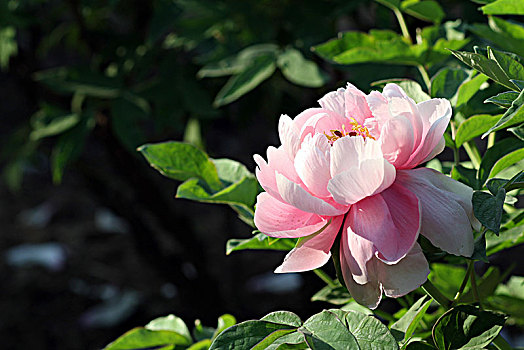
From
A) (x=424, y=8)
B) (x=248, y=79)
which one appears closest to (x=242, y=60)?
(x=248, y=79)

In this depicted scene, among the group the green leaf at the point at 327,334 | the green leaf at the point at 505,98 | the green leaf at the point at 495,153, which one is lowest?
the green leaf at the point at 327,334

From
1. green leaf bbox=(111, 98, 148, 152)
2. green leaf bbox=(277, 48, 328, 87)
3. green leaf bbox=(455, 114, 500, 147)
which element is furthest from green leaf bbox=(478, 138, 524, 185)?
green leaf bbox=(111, 98, 148, 152)

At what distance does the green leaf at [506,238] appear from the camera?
54cm

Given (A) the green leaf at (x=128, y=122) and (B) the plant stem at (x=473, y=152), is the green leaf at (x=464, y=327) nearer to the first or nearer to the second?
(B) the plant stem at (x=473, y=152)

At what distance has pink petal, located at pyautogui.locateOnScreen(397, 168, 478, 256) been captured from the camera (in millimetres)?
389

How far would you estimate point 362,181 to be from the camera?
0.39m

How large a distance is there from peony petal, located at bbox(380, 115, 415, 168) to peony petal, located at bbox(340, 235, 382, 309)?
0.23ft

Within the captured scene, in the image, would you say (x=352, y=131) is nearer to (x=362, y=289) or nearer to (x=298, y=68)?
(x=362, y=289)

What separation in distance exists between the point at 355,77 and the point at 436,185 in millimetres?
540

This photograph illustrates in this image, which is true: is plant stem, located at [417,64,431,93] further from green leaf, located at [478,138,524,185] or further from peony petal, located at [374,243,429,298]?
peony petal, located at [374,243,429,298]

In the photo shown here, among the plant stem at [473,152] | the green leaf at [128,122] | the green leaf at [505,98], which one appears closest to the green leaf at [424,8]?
the plant stem at [473,152]

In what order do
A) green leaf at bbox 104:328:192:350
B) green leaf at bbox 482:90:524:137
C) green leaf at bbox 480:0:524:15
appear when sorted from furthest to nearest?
green leaf at bbox 104:328:192:350 → green leaf at bbox 480:0:524:15 → green leaf at bbox 482:90:524:137

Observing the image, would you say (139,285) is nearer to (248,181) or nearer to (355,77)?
(355,77)

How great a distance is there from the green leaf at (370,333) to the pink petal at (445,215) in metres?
0.07
